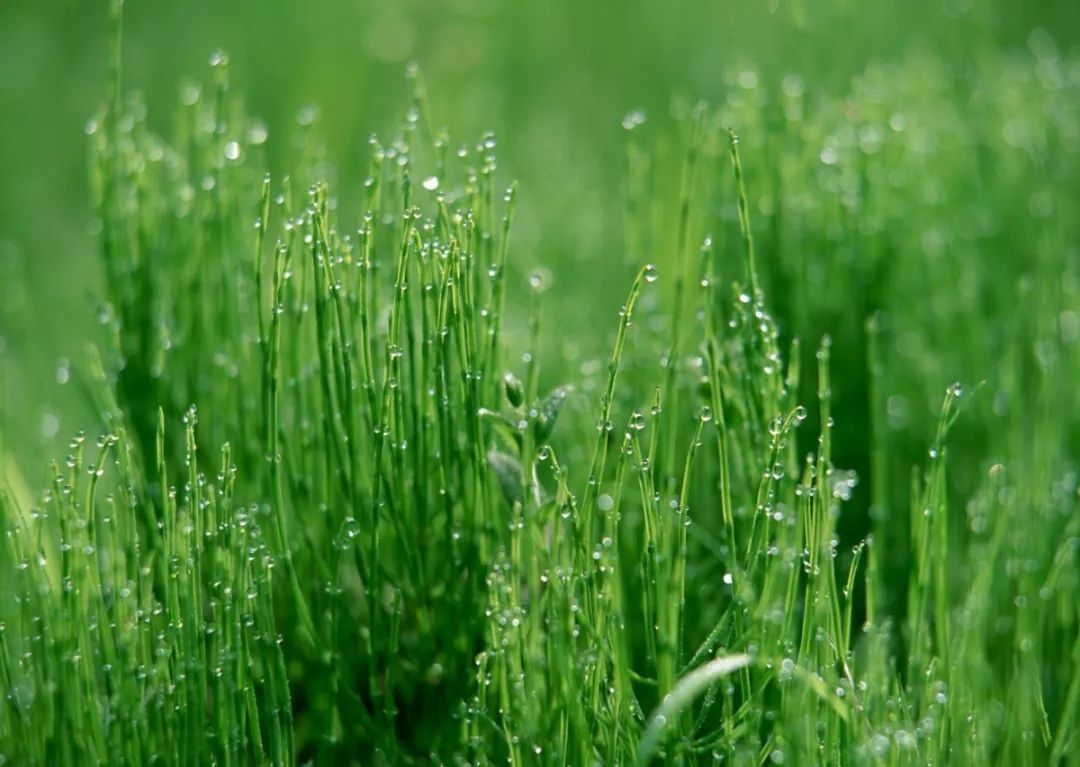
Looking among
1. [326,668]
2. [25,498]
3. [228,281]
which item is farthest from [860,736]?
[25,498]

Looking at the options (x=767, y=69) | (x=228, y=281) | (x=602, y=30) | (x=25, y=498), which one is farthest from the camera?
(x=602, y=30)

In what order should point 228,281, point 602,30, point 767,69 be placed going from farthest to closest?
point 602,30 < point 767,69 < point 228,281

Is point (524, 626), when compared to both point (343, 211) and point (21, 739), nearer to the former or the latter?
point (21, 739)

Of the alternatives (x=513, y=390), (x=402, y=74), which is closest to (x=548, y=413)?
(x=513, y=390)

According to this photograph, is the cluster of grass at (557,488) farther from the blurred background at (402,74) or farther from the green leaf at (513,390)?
the blurred background at (402,74)


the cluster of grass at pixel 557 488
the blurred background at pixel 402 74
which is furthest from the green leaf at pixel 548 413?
the blurred background at pixel 402 74

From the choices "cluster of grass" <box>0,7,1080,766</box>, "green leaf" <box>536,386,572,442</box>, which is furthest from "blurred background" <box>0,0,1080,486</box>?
"green leaf" <box>536,386,572,442</box>
